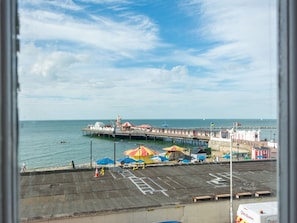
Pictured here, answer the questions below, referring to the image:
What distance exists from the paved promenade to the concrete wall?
0.06 m

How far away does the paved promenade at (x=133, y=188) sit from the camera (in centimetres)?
279

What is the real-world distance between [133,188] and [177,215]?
0.82 meters

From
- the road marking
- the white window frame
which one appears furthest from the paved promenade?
the white window frame

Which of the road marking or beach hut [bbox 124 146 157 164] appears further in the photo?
beach hut [bbox 124 146 157 164]

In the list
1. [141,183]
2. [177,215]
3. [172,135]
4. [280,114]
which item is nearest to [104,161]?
[141,183]

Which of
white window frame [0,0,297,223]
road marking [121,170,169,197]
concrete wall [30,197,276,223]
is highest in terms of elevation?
white window frame [0,0,297,223]

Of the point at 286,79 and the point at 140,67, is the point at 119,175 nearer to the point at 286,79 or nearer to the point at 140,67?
the point at 140,67

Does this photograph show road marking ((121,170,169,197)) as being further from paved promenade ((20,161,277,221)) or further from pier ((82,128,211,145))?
pier ((82,128,211,145))

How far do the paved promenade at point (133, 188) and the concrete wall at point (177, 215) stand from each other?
0.06 meters

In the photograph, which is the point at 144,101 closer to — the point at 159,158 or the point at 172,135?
the point at 159,158

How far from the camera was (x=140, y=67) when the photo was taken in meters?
4.08

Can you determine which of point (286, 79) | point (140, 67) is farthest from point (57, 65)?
point (140, 67)

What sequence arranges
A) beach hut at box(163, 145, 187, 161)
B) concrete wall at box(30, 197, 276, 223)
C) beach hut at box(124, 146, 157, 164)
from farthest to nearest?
1. beach hut at box(163, 145, 187, 161)
2. beach hut at box(124, 146, 157, 164)
3. concrete wall at box(30, 197, 276, 223)

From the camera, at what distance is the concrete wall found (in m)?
2.74
